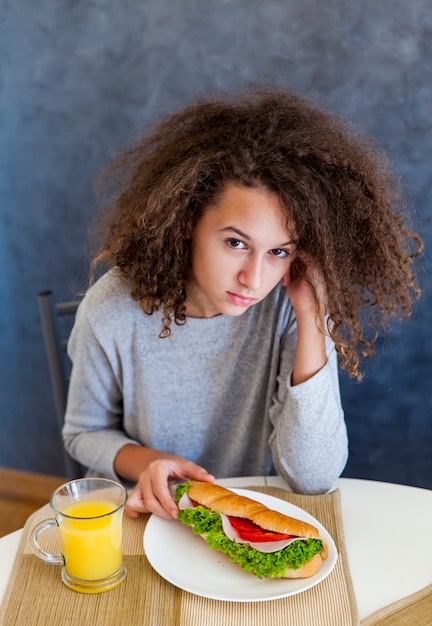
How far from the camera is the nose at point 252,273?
117 centimetres

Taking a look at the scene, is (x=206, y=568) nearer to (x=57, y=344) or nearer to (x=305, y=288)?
(x=305, y=288)

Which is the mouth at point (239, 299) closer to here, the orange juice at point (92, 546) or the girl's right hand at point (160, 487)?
the girl's right hand at point (160, 487)

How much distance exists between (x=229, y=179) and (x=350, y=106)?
0.66 metres

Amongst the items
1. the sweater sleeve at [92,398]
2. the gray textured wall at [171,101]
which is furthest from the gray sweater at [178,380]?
the gray textured wall at [171,101]

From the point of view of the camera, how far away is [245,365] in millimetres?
1446

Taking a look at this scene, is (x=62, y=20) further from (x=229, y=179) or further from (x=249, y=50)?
(x=229, y=179)

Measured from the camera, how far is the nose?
117 cm

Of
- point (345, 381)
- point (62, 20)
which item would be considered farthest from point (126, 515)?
point (62, 20)

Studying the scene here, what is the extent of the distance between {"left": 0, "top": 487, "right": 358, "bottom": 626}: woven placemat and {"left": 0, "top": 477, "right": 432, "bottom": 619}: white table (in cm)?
3

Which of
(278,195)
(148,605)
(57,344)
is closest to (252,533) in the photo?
(148,605)

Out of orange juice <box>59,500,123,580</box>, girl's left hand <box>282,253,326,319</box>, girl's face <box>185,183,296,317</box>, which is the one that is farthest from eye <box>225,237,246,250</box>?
orange juice <box>59,500,123,580</box>

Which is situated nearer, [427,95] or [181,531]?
[181,531]

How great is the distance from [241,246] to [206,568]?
0.52m

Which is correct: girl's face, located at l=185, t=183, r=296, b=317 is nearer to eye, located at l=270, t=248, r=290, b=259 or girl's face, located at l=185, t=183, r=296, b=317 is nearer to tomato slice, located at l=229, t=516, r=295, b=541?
eye, located at l=270, t=248, r=290, b=259
